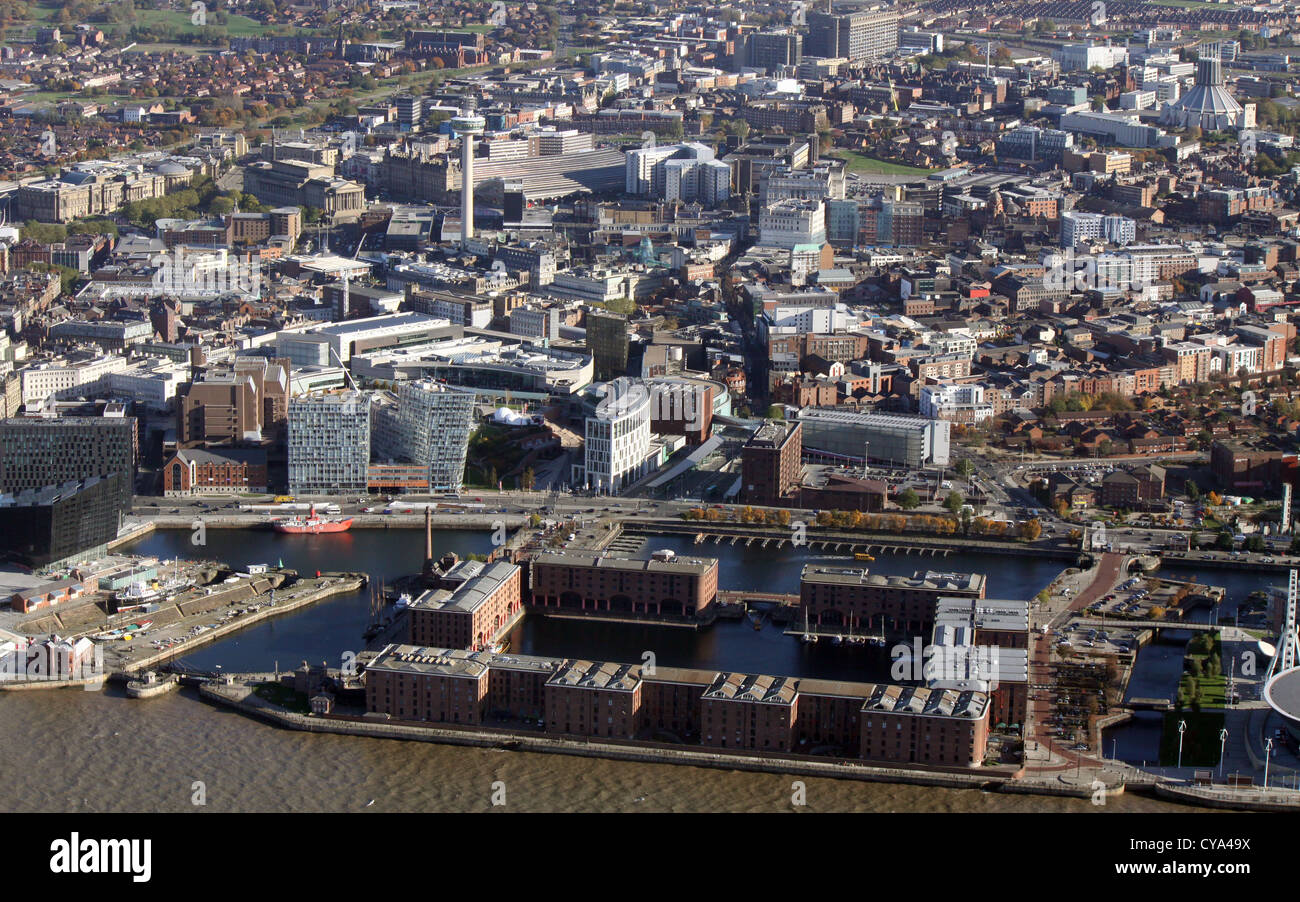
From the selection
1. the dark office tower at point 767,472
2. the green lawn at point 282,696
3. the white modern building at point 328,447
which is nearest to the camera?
the green lawn at point 282,696

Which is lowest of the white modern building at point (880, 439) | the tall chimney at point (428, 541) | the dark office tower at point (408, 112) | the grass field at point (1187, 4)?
the tall chimney at point (428, 541)

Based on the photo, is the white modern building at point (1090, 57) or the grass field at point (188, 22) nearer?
the white modern building at point (1090, 57)

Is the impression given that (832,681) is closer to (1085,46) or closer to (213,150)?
(213,150)

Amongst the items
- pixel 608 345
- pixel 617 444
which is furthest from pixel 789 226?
pixel 617 444

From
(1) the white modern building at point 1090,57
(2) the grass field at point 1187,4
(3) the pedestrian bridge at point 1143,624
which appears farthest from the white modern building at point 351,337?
(2) the grass field at point 1187,4

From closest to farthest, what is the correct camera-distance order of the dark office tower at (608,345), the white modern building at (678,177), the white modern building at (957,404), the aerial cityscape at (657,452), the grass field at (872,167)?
the aerial cityscape at (657,452)
the white modern building at (957,404)
the dark office tower at (608,345)
the white modern building at (678,177)
the grass field at (872,167)

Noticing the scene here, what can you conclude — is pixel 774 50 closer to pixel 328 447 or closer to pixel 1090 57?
pixel 1090 57

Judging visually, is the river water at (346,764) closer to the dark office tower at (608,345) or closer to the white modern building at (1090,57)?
the dark office tower at (608,345)
